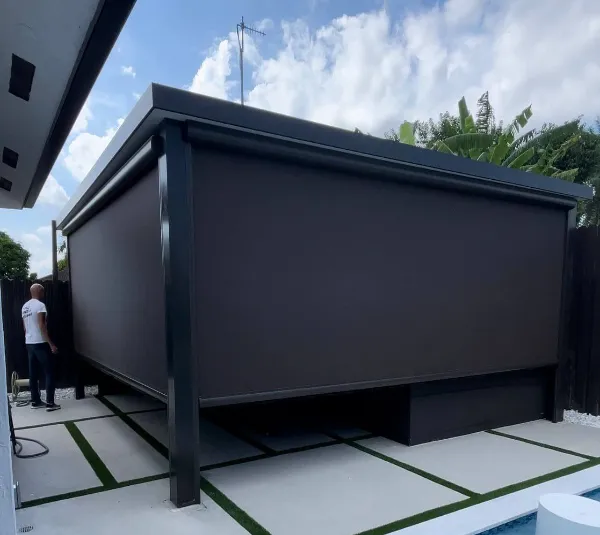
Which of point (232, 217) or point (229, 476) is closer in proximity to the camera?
point (232, 217)

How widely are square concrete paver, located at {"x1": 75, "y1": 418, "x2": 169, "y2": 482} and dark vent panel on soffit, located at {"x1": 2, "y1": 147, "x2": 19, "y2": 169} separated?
3516 mm

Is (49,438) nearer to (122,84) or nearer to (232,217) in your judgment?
(232,217)

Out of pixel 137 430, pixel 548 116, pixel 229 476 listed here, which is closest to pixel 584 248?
pixel 229 476

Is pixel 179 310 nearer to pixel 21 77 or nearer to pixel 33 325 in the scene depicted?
pixel 21 77

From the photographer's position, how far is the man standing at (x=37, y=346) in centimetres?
551

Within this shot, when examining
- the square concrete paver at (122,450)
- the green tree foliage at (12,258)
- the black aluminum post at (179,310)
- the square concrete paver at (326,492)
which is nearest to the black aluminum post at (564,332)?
the square concrete paver at (326,492)

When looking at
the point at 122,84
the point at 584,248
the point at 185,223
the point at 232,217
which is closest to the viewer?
the point at 185,223

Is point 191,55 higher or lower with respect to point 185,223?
higher

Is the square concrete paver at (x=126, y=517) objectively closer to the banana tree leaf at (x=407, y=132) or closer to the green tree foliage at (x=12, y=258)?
the banana tree leaf at (x=407, y=132)

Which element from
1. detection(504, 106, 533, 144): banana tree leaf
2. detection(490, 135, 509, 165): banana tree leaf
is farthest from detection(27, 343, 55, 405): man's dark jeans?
detection(504, 106, 533, 144): banana tree leaf

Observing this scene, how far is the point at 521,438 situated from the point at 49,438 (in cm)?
489

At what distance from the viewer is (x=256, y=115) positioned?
3113 millimetres

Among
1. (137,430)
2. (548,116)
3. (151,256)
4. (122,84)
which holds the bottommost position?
(137,430)

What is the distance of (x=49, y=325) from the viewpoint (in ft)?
22.4
